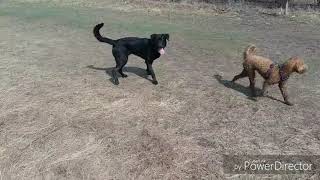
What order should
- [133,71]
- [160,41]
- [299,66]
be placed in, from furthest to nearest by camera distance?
1. [133,71]
2. [160,41]
3. [299,66]

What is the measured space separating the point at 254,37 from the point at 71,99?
26.7 ft

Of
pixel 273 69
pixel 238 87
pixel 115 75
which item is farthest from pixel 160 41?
pixel 273 69

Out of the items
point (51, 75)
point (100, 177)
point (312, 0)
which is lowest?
point (100, 177)

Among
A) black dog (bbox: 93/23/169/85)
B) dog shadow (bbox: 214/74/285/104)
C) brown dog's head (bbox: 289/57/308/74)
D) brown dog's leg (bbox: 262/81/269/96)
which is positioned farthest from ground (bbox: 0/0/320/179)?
brown dog's head (bbox: 289/57/308/74)

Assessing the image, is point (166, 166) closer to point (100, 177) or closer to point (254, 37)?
point (100, 177)

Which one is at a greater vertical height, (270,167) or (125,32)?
(125,32)

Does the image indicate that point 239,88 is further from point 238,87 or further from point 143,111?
point 143,111

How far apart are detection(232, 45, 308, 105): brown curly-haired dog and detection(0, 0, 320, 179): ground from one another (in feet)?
1.31

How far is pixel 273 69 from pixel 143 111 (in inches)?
101

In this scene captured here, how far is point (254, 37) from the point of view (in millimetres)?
13719

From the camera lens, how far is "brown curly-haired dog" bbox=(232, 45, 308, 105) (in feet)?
23.1

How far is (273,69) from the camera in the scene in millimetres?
7312

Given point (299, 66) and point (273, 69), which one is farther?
point (273, 69)

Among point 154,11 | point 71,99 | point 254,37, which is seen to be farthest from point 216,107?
point 154,11
